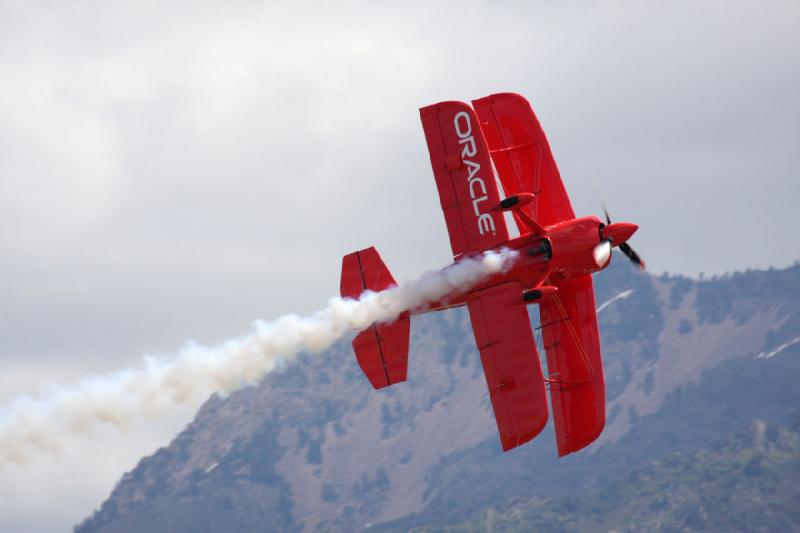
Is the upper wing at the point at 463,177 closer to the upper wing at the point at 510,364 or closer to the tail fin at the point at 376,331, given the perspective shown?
the upper wing at the point at 510,364

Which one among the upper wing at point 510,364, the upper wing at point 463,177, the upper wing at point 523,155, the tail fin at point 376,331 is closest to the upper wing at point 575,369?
the upper wing at point 523,155

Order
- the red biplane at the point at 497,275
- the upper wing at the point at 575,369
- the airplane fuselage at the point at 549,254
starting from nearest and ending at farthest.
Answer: the airplane fuselage at the point at 549,254
the red biplane at the point at 497,275
the upper wing at the point at 575,369

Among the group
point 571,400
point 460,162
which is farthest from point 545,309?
point 460,162

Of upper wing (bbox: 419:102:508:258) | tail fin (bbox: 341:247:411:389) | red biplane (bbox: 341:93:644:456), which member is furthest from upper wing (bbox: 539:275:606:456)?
tail fin (bbox: 341:247:411:389)

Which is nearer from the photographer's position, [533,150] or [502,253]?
[502,253]

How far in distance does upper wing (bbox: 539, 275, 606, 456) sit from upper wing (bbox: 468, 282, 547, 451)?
3050mm

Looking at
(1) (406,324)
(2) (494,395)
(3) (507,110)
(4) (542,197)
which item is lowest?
(2) (494,395)

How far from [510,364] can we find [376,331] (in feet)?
14.5

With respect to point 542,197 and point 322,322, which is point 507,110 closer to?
point 542,197

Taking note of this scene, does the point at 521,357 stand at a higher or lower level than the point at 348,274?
lower

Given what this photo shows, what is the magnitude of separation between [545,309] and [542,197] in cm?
375

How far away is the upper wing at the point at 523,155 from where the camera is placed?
47781 mm

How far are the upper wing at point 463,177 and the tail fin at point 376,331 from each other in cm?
272

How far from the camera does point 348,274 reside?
150 feet
